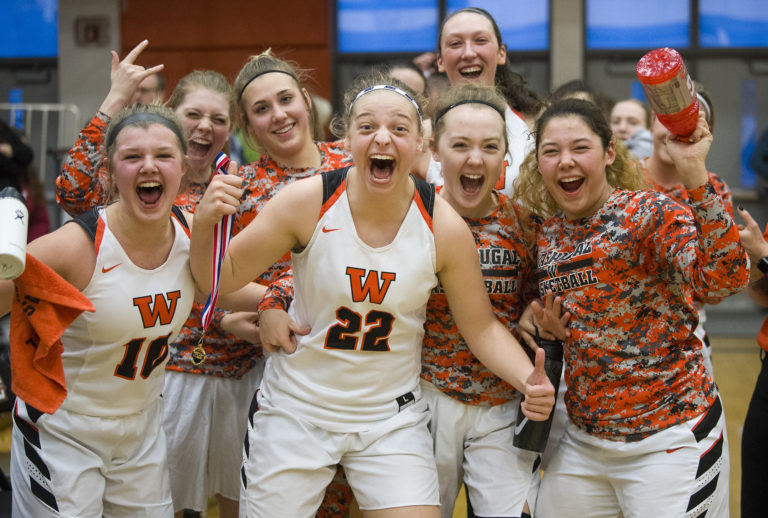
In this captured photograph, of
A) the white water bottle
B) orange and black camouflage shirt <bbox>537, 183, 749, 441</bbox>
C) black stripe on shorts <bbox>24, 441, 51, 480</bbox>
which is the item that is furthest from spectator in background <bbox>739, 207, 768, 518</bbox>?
black stripe on shorts <bbox>24, 441, 51, 480</bbox>

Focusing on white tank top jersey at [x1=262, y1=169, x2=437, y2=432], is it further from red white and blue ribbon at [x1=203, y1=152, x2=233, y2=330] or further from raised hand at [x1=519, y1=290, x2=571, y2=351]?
raised hand at [x1=519, y1=290, x2=571, y2=351]

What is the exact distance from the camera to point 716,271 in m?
2.24

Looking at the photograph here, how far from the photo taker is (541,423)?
2.55 meters

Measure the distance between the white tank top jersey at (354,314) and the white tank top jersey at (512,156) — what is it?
1.92 feet

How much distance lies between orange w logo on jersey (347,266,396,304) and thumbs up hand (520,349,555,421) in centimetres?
54

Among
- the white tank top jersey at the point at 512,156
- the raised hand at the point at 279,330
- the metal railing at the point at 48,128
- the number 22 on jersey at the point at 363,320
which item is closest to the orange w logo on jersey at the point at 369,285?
the number 22 on jersey at the point at 363,320

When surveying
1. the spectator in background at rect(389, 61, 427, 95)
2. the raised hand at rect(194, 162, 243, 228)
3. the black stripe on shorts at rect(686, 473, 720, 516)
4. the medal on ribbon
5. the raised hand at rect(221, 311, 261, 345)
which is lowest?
the black stripe on shorts at rect(686, 473, 720, 516)

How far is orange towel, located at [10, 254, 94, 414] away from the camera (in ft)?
7.26

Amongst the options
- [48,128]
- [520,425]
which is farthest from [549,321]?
[48,128]

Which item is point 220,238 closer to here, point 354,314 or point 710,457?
point 354,314

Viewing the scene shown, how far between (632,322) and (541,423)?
17.4 inches

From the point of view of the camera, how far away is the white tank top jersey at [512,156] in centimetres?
308

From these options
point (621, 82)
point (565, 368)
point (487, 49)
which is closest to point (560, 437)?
point (565, 368)

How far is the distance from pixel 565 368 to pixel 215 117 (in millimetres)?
1795
